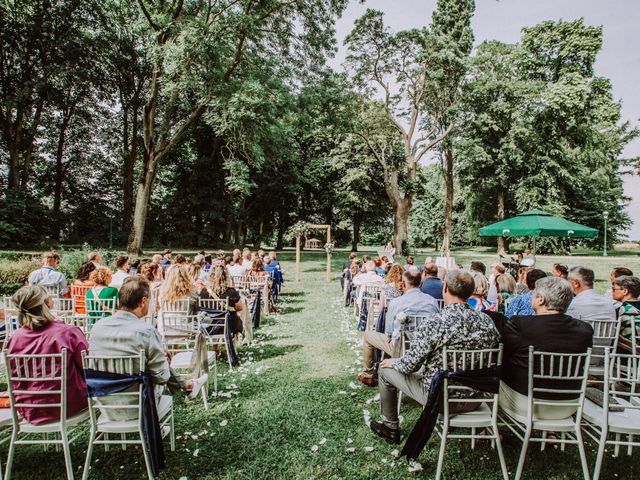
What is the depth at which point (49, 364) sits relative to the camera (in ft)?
9.53

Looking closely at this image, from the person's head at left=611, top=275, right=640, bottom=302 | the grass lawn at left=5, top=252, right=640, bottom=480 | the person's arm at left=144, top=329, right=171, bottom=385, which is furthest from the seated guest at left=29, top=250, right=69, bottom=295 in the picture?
the person's head at left=611, top=275, right=640, bottom=302

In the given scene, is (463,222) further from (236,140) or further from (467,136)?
(236,140)

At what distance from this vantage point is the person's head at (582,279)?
4375 mm

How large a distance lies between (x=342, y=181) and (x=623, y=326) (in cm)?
2692

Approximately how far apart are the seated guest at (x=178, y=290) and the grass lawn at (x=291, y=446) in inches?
45.2

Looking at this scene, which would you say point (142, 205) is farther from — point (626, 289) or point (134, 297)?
point (626, 289)

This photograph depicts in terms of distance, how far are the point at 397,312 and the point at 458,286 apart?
5.31 feet

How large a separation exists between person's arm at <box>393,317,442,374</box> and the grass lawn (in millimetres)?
896

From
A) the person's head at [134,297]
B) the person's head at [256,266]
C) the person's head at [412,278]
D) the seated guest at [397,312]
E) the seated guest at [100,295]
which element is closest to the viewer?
the person's head at [134,297]

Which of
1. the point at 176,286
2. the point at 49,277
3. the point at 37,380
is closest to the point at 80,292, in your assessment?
the point at 49,277

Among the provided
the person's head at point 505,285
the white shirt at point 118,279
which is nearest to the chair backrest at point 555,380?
the person's head at point 505,285

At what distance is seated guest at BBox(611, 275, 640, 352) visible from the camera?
381 centimetres

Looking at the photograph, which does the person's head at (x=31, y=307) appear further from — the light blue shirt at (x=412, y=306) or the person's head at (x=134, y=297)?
the light blue shirt at (x=412, y=306)

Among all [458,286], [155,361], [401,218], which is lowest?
[155,361]
